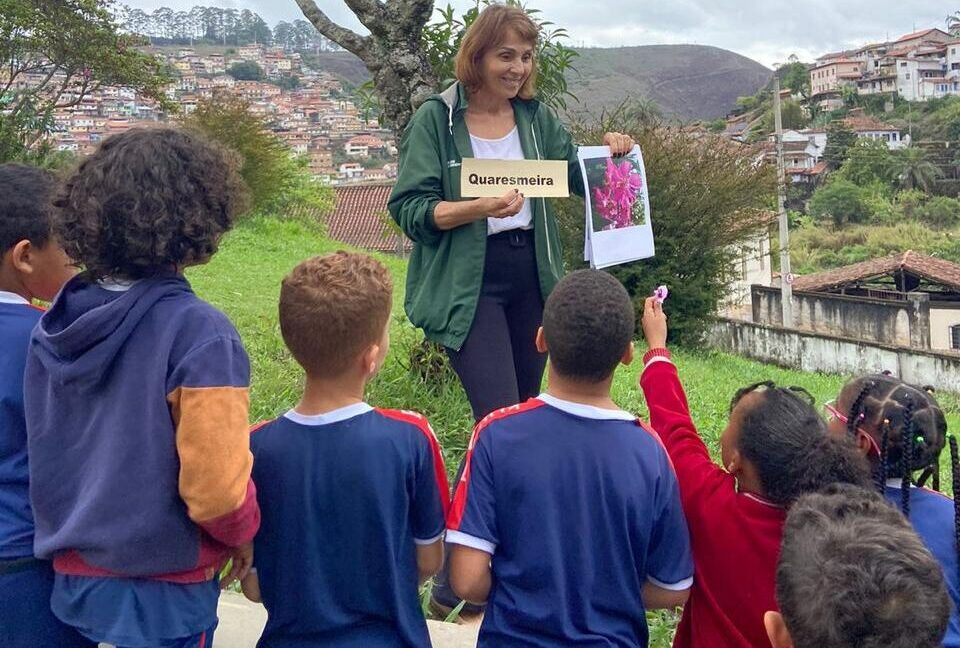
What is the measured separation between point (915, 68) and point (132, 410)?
385 ft

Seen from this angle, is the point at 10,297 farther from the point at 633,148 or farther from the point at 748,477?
the point at 633,148

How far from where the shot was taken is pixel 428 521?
6.57ft

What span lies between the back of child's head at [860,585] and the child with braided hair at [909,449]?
0.54 metres

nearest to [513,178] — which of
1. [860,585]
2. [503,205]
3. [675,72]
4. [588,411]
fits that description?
[503,205]

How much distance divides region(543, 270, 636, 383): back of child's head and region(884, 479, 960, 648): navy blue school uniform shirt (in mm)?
694

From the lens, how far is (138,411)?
5.77 feet

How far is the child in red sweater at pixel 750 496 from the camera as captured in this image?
1.99m

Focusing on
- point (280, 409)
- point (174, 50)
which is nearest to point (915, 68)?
point (174, 50)

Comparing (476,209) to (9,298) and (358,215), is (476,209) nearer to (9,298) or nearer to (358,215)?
(9,298)

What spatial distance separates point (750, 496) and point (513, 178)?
1.17 meters

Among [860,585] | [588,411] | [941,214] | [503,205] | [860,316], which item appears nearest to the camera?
[860,585]

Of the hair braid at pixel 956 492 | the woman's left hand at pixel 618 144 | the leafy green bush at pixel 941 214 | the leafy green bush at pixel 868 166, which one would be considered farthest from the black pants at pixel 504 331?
the leafy green bush at pixel 868 166

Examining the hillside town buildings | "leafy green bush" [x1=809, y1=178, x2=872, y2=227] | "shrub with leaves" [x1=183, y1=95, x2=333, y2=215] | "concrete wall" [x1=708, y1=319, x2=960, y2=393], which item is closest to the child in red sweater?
"concrete wall" [x1=708, y1=319, x2=960, y2=393]

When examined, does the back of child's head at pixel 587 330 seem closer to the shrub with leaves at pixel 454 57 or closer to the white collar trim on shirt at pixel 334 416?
the white collar trim on shirt at pixel 334 416
